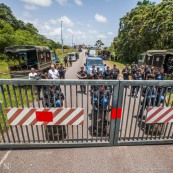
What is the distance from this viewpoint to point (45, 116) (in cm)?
405

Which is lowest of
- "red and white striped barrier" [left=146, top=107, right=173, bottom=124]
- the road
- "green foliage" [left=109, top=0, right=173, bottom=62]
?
the road

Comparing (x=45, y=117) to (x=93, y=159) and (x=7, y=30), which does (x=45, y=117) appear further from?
(x=7, y=30)

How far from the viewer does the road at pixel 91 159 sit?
371 cm

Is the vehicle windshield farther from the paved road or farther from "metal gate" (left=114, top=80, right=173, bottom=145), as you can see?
the paved road

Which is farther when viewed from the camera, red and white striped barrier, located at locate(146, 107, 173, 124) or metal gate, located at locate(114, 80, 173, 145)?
red and white striped barrier, located at locate(146, 107, 173, 124)

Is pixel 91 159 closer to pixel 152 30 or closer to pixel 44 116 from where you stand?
pixel 44 116

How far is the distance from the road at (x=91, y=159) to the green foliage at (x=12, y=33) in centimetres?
3476

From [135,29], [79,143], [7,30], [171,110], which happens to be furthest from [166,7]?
[7,30]

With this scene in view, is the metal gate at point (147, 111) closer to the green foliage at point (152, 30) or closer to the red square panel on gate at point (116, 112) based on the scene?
the red square panel on gate at point (116, 112)

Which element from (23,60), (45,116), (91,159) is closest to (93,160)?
(91,159)

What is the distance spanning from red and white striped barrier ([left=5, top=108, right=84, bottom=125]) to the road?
0.89ft

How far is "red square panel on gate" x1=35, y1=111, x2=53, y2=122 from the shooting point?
402 centimetres

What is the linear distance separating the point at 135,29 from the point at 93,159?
2858 centimetres

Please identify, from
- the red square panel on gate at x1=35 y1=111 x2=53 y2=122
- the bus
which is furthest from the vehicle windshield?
the red square panel on gate at x1=35 y1=111 x2=53 y2=122
